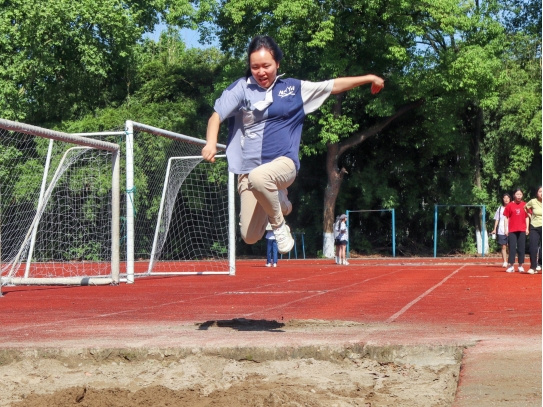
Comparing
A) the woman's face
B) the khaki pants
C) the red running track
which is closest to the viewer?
the khaki pants

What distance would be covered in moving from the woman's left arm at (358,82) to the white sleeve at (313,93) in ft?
0.22

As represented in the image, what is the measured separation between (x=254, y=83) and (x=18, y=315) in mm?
4860

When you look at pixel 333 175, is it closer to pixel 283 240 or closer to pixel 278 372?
pixel 283 240

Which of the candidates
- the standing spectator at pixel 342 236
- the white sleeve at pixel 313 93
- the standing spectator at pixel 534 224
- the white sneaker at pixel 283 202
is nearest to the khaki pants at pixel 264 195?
the white sneaker at pixel 283 202

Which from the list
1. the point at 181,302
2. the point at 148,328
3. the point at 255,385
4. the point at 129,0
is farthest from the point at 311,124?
the point at 255,385

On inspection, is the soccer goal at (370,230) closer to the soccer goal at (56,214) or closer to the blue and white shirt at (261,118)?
the soccer goal at (56,214)

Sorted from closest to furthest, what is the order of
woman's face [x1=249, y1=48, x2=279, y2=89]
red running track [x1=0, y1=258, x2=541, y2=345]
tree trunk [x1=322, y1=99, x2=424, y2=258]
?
1. woman's face [x1=249, y1=48, x2=279, y2=89]
2. red running track [x1=0, y1=258, x2=541, y2=345]
3. tree trunk [x1=322, y1=99, x2=424, y2=258]

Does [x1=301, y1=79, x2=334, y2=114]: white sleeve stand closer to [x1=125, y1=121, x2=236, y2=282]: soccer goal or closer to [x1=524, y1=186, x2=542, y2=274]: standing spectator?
[x1=125, y1=121, x2=236, y2=282]: soccer goal

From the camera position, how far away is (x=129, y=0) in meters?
39.0

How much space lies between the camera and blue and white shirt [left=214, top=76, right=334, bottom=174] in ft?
22.9

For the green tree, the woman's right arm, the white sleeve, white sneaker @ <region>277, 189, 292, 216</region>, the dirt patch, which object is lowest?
the dirt patch

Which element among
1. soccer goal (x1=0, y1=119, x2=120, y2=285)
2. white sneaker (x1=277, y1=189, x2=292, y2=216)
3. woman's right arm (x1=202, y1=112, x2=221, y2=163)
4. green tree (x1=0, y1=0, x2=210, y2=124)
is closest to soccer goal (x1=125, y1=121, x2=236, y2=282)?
soccer goal (x1=0, y1=119, x2=120, y2=285)

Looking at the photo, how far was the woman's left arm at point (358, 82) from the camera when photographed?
6961 millimetres

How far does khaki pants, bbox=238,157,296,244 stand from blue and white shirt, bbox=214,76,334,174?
13 cm
